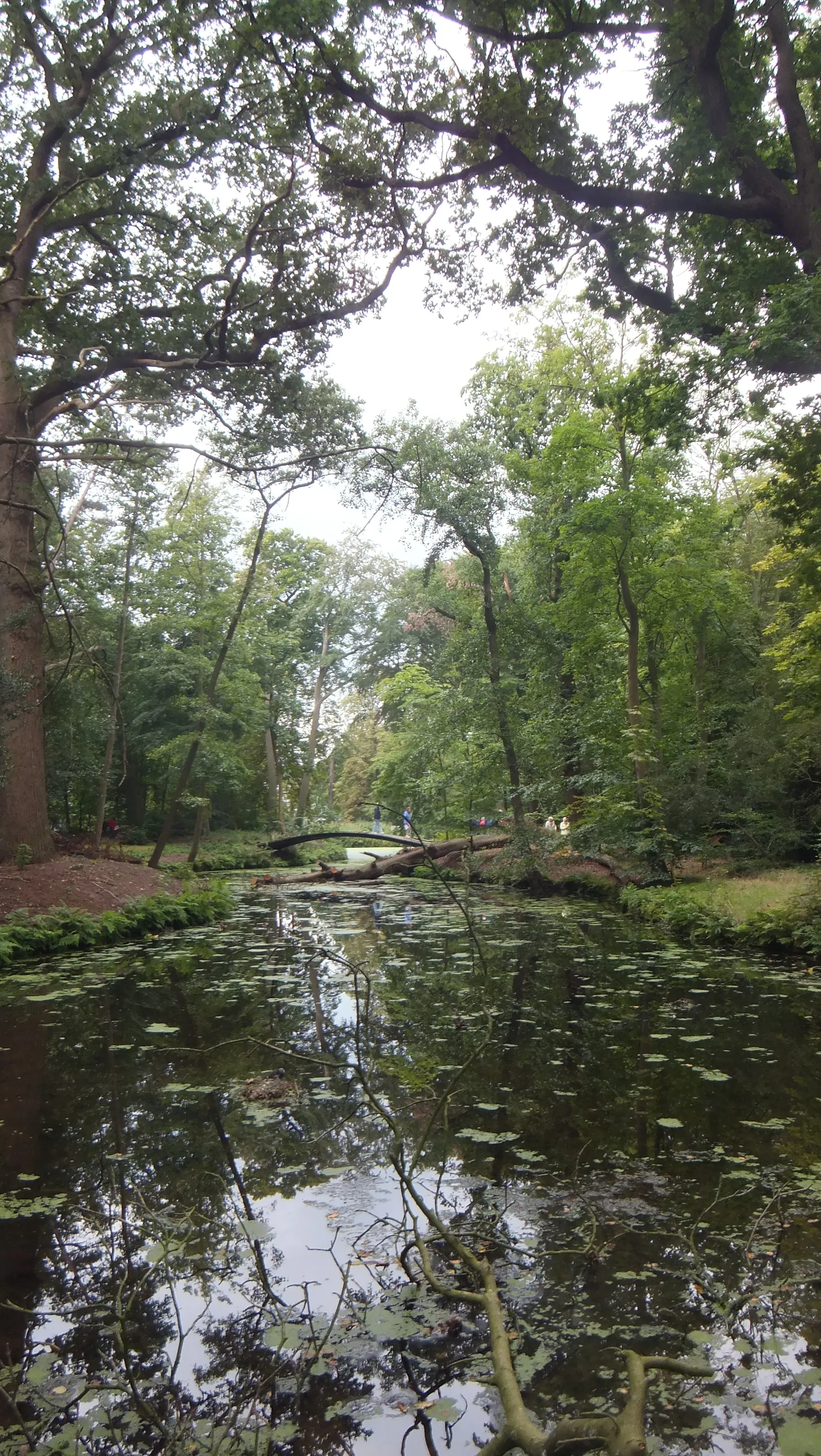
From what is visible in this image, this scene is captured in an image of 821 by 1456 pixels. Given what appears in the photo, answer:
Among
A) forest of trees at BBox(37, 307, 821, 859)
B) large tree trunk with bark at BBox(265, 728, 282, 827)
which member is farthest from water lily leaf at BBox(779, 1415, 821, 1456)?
large tree trunk with bark at BBox(265, 728, 282, 827)

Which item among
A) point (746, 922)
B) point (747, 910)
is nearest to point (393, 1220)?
point (746, 922)

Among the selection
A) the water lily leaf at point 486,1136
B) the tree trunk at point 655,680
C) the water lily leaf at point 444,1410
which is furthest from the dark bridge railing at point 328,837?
the water lily leaf at point 444,1410

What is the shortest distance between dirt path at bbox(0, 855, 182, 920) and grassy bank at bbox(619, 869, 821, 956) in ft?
26.7

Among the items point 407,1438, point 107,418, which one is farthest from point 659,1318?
point 107,418

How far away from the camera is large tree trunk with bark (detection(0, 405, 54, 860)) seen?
494 inches

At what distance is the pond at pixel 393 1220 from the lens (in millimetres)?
2246

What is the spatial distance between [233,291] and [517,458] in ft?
33.7

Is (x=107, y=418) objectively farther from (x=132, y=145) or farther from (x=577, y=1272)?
(x=577, y=1272)

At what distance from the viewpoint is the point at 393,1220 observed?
11.0 ft

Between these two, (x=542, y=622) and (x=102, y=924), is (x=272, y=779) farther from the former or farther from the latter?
(x=102, y=924)

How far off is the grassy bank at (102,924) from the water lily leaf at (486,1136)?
7177 mm

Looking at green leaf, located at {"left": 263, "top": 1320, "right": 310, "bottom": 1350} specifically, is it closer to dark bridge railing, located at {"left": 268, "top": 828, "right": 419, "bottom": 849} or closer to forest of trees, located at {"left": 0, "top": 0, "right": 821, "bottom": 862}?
forest of trees, located at {"left": 0, "top": 0, "right": 821, "bottom": 862}

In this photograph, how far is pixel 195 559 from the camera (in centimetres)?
2459

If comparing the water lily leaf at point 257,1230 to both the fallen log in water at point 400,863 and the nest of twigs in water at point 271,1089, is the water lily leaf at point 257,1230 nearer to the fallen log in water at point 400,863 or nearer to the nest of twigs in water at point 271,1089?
the nest of twigs in water at point 271,1089
